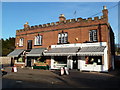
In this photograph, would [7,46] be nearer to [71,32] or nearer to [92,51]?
[71,32]

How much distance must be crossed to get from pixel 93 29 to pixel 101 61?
15.5ft

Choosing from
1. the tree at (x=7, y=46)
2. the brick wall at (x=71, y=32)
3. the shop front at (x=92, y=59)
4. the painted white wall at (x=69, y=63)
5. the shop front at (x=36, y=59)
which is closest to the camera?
the shop front at (x=92, y=59)

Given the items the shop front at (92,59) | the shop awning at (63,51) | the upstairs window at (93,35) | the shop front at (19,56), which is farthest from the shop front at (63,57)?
the shop front at (19,56)

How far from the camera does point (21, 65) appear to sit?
27.9 meters

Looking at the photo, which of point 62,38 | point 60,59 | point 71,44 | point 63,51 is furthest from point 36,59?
point 71,44

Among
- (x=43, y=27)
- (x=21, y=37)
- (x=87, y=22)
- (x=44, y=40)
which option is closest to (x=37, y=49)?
(x=44, y=40)

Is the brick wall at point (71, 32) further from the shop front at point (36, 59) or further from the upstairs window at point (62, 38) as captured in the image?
the shop front at point (36, 59)

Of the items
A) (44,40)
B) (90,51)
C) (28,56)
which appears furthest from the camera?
(28,56)

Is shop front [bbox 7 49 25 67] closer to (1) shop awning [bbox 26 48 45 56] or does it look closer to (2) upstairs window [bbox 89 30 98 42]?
(1) shop awning [bbox 26 48 45 56]

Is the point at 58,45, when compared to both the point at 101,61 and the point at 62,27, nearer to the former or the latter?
the point at 62,27

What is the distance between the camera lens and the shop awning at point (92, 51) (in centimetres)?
1800

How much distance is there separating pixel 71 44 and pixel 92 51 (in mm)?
4231

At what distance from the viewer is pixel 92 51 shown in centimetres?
1861

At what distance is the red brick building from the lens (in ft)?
63.6
